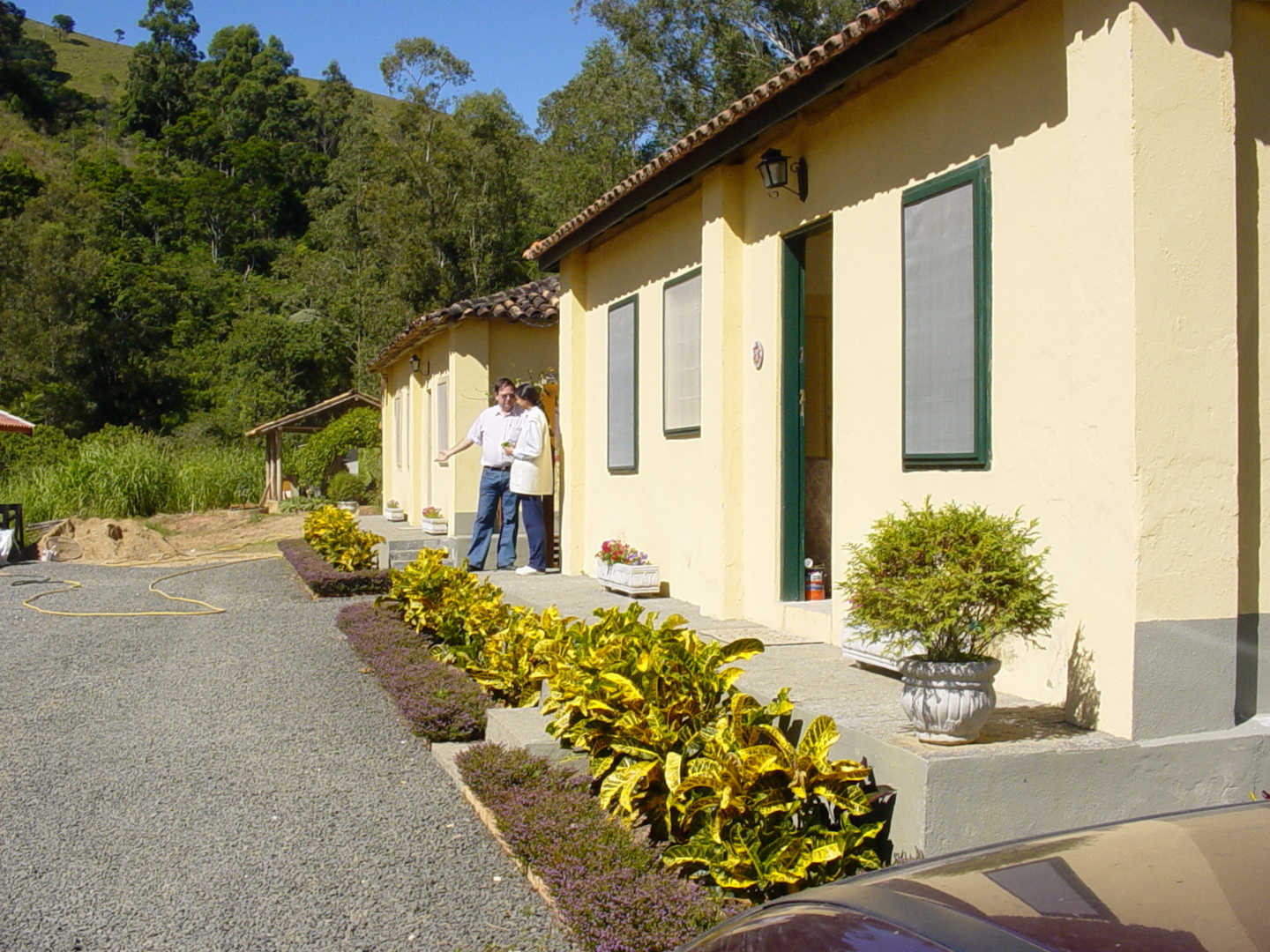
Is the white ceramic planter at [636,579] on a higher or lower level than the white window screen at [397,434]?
lower

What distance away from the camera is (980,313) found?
521 centimetres

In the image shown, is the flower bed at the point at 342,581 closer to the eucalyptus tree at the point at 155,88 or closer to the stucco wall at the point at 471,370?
the stucco wall at the point at 471,370

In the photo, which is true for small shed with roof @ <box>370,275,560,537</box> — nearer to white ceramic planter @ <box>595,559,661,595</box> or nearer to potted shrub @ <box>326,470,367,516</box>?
white ceramic planter @ <box>595,559,661,595</box>

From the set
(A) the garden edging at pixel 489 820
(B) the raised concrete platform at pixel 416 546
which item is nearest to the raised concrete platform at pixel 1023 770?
(A) the garden edging at pixel 489 820

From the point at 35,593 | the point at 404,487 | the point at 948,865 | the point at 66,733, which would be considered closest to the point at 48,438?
the point at 404,487

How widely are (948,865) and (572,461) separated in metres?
9.20

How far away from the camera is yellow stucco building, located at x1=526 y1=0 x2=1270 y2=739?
4.23 metres

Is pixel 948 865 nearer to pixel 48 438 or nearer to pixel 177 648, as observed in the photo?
pixel 177 648

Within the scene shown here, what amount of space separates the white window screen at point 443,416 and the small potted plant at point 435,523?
33.6 inches

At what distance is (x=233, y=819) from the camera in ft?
16.6

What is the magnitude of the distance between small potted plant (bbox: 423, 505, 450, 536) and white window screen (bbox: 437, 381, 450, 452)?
85cm

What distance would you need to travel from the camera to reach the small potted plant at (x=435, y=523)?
15234 mm

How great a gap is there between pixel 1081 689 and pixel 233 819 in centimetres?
361

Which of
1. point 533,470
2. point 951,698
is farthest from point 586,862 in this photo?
point 533,470
